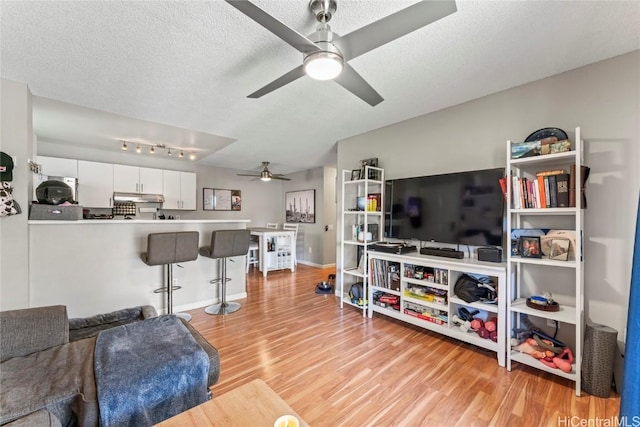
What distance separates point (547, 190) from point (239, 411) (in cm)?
248

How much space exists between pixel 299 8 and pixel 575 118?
2.28 metres

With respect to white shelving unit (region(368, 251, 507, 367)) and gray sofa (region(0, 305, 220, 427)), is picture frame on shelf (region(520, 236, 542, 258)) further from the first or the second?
gray sofa (region(0, 305, 220, 427))

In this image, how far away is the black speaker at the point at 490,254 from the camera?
2.24 metres

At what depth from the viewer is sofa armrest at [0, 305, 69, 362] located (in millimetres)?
1387

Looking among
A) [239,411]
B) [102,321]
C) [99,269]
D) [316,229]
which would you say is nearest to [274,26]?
[239,411]

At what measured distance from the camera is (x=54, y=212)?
7.79 feet

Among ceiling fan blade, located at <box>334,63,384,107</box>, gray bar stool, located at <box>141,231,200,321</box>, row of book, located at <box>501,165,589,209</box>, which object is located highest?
ceiling fan blade, located at <box>334,63,384,107</box>

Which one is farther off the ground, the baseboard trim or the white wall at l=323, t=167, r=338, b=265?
the white wall at l=323, t=167, r=338, b=265

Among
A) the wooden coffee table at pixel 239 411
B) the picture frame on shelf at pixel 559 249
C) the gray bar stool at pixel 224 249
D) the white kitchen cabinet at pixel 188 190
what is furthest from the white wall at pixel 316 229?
the wooden coffee table at pixel 239 411

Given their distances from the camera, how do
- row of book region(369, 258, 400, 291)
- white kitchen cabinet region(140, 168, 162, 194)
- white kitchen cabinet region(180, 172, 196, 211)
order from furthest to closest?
white kitchen cabinet region(180, 172, 196, 211) → white kitchen cabinet region(140, 168, 162, 194) → row of book region(369, 258, 400, 291)

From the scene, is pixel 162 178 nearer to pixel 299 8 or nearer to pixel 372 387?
pixel 299 8

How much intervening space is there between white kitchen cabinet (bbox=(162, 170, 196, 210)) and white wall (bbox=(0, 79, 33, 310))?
2881 mm

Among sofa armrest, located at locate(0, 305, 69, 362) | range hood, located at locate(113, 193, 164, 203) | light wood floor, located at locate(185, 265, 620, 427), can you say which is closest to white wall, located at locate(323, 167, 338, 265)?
light wood floor, located at locate(185, 265, 620, 427)

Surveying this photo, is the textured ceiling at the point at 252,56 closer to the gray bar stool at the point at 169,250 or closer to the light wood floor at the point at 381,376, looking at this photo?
the gray bar stool at the point at 169,250
